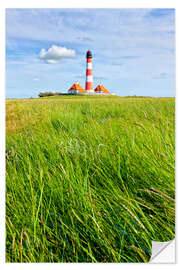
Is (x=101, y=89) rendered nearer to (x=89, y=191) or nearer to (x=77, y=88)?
(x=77, y=88)

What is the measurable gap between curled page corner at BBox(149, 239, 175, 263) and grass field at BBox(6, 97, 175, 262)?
0.12 feet

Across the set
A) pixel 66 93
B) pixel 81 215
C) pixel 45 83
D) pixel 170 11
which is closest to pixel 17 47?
pixel 45 83

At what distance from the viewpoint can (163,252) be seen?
3.97 ft

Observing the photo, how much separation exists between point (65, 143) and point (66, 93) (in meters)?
0.49

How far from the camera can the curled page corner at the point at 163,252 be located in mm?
1102

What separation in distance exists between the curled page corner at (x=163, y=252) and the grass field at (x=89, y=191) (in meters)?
0.04

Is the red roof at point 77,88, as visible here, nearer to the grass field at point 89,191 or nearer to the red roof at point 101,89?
the red roof at point 101,89

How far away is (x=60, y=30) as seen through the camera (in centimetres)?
164

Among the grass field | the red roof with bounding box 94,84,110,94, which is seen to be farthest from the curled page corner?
the red roof with bounding box 94,84,110,94

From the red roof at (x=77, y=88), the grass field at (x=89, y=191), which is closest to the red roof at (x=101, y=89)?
the red roof at (x=77, y=88)

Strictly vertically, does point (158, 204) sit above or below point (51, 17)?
below

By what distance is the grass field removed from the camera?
103 cm

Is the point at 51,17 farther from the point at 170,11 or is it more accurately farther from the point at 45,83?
the point at 170,11

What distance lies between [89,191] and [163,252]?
55cm
